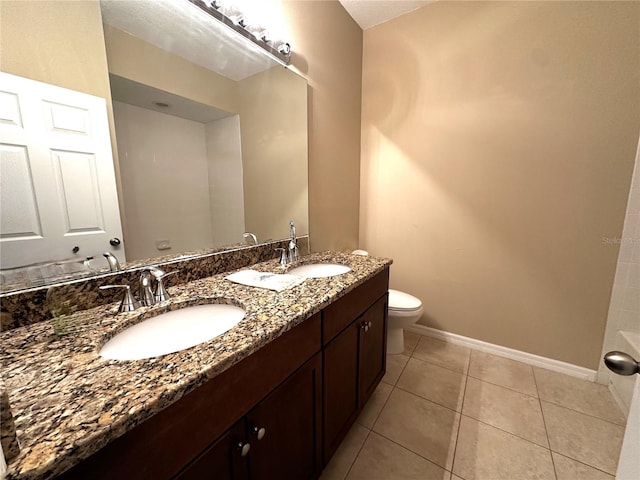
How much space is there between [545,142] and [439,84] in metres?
0.78

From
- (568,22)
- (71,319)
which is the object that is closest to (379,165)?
(568,22)

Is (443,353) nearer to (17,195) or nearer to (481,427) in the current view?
(481,427)

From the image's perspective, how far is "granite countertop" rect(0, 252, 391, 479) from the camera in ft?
1.15

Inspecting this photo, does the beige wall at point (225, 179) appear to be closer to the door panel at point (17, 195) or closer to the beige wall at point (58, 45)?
the beige wall at point (58, 45)

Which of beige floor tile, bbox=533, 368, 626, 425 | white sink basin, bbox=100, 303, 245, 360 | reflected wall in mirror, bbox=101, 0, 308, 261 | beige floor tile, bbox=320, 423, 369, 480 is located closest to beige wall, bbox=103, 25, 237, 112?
reflected wall in mirror, bbox=101, 0, 308, 261

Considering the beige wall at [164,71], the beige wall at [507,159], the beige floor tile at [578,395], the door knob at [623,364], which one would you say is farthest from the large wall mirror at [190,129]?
the beige floor tile at [578,395]

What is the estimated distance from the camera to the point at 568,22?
4.75 ft

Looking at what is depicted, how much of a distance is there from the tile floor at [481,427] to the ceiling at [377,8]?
2.53 metres

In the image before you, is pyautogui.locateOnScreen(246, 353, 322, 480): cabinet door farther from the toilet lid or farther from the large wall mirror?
the toilet lid

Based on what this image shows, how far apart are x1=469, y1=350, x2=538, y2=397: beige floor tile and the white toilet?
0.49 meters

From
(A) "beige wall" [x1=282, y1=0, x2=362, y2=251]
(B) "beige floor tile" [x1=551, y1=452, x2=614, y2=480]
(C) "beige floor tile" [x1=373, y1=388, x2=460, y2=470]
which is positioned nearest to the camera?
(B) "beige floor tile" [x1=551, y1=452, x2=614, y2=480]

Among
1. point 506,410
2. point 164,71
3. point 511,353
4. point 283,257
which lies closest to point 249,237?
point 283,257

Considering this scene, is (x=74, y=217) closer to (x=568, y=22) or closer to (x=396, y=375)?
(x=396, y=375)

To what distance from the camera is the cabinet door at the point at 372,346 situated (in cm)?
122
